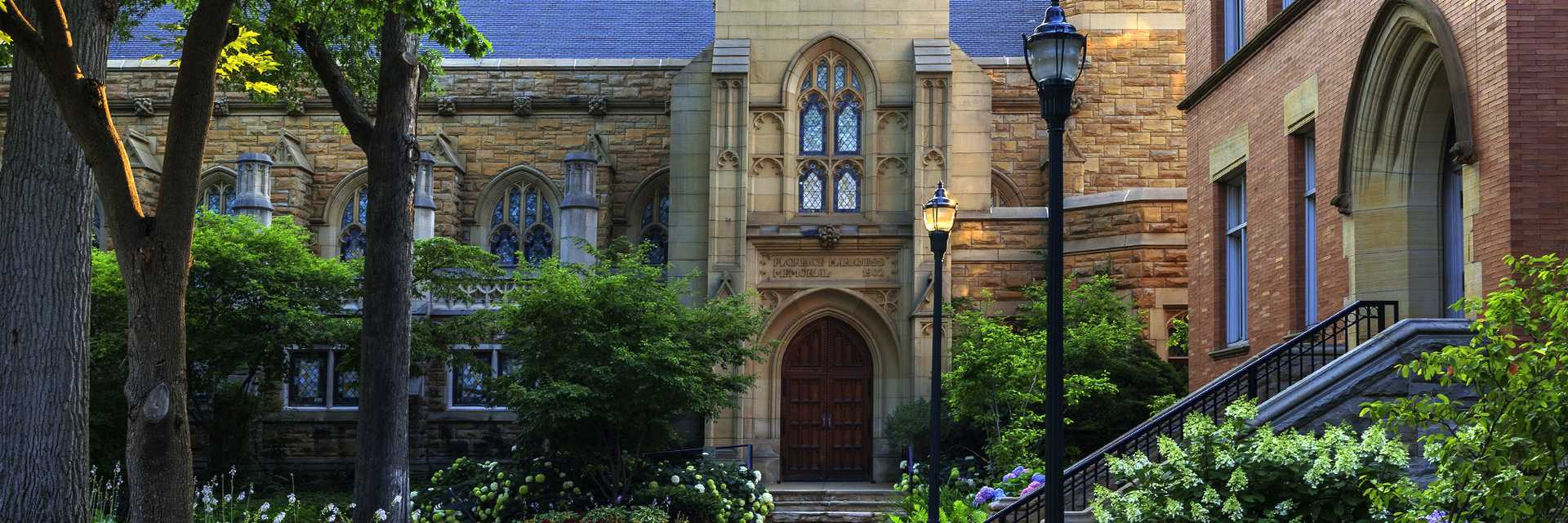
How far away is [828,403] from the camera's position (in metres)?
25.9

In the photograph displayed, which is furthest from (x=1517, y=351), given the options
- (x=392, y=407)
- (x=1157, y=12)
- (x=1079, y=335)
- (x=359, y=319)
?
(x=1157, y=12)

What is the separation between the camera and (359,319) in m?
23.6

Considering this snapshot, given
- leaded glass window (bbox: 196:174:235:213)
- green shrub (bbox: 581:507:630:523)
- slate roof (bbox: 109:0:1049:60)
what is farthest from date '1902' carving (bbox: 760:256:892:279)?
leaded glass window (bbox: 196:174:235:213)

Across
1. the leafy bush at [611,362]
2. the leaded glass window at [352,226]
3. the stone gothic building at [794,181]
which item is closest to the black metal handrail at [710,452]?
the stone gothic building at [794,181]

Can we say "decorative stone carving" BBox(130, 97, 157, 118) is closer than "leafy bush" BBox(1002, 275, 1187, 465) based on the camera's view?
No

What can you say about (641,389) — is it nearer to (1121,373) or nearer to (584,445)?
(584,445)

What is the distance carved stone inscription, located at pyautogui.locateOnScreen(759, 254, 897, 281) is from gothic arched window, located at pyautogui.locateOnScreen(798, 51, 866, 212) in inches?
32.0

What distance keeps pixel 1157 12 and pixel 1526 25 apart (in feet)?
62.8

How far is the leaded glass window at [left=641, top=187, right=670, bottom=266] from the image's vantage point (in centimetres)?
3009

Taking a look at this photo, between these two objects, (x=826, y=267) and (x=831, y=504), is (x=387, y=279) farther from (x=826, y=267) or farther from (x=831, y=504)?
(x=826, y=267)

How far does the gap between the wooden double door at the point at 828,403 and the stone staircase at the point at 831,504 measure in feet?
5.72

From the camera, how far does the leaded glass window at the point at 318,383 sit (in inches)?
1108

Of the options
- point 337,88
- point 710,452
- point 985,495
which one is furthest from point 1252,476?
point 710,452

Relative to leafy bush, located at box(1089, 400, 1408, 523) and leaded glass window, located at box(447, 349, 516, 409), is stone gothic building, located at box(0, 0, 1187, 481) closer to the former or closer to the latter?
leaded glass window, located at box(447, 349, 516, 409)
